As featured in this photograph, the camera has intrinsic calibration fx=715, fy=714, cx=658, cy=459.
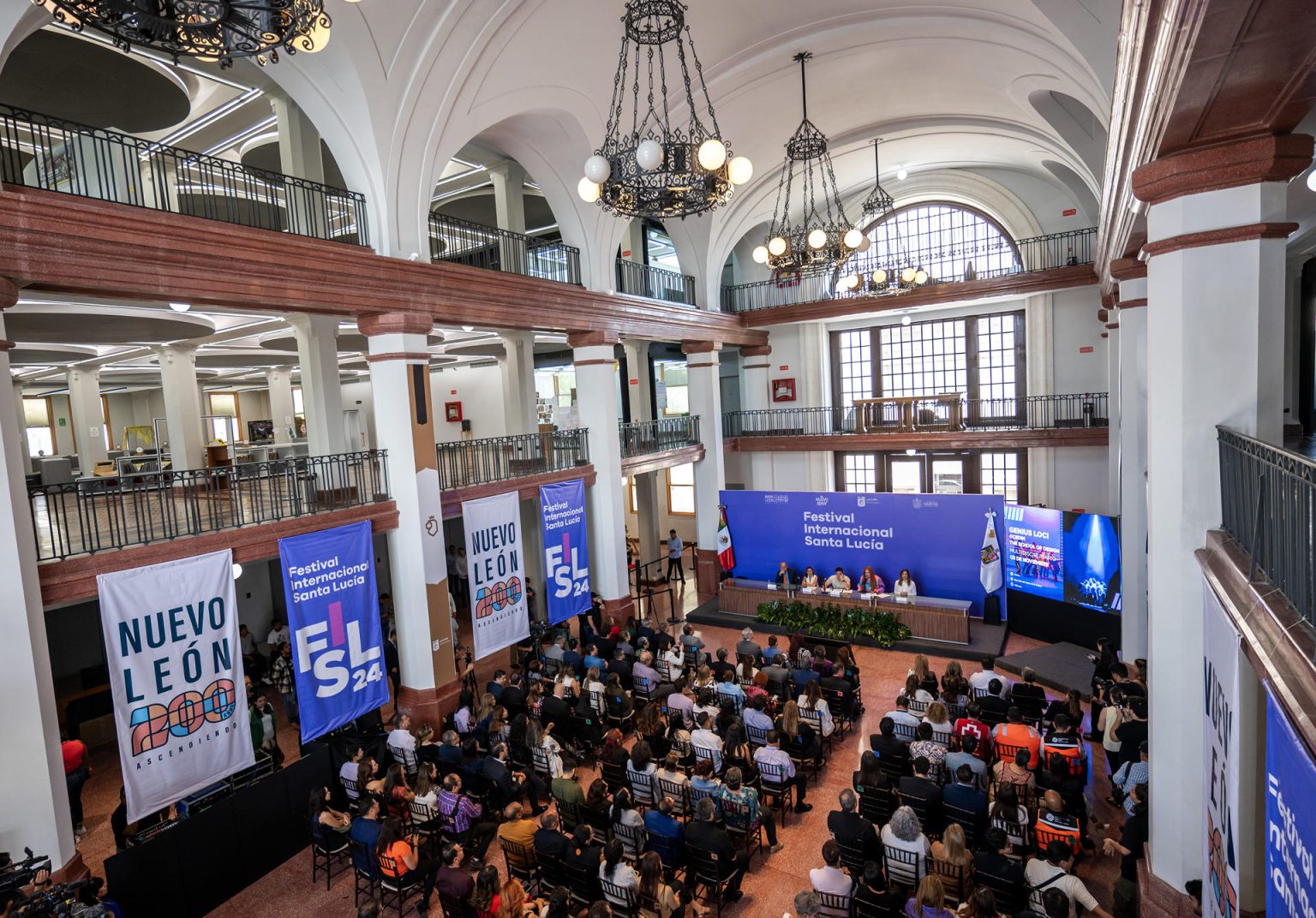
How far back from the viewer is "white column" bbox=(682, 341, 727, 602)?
1653 centimetres

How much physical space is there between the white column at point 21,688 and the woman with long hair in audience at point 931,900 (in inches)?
266

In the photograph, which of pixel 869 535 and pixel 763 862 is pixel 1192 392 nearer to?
pixel 763 862

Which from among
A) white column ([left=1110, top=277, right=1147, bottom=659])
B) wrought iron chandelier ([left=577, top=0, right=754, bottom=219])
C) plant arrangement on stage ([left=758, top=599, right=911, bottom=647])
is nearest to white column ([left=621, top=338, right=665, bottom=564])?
plant arrangement on stage ([left=758, top=599, right=911, bottom=647])

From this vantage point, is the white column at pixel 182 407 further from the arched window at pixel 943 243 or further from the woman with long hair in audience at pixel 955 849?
the arched window at pixel 943 243

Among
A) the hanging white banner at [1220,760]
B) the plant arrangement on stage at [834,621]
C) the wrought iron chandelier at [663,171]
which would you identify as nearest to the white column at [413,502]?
the wrought iron chandelier at [663,171]

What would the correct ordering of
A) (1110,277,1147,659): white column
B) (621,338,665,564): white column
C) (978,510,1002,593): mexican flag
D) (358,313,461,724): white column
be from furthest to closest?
(621,338,665,564): white column, (978,510,1002,593): mexican flag, (358,313,461,724): white column, (1110,277,1147,659): white column

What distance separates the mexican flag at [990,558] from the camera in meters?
12.5

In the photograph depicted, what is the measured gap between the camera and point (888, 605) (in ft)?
42.8

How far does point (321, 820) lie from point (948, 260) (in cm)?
1718

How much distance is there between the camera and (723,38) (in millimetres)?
10148

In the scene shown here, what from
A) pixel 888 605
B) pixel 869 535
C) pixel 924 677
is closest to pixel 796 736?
pixel 924 677

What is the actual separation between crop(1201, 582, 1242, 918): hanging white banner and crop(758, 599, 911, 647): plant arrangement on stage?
776 cm

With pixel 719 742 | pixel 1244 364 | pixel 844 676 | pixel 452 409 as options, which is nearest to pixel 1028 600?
pixel 844 676

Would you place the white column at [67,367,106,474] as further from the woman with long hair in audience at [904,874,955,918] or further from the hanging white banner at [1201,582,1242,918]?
the hanging white banner at [1201,582,1242,918]
